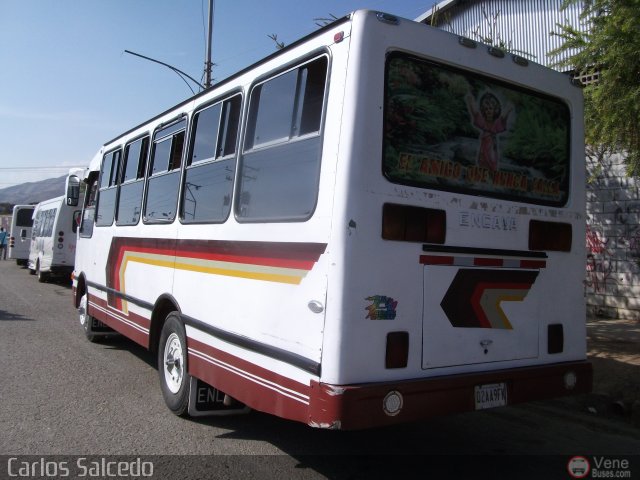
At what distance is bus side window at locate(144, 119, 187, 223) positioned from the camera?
5512mm

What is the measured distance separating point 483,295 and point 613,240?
745 centimetres

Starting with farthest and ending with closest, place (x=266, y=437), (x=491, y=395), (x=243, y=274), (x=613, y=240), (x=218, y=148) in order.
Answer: (x=613, y=240), (x=266, y=437), (x=218, y=148), (x=243, y=274), (x=491, y=395)

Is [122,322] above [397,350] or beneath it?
beneath

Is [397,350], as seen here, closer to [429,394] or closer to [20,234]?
[429,394]

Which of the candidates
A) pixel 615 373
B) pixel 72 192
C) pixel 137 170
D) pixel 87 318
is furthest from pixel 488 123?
pixel 72 192

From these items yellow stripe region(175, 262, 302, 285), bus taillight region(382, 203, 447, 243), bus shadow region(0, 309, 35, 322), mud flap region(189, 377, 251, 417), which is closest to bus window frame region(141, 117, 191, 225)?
yellow stripe region(175, 262, 302, 285)

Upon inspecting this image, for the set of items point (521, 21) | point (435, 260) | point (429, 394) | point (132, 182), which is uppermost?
point (521, 21)

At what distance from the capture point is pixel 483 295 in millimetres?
3916

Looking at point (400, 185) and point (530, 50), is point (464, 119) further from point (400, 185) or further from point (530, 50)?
point (530, 50)

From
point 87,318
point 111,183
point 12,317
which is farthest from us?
point 12,317

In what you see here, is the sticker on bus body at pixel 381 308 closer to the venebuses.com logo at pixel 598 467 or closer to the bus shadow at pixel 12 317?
the venebuses.com logo at pixel 598 467

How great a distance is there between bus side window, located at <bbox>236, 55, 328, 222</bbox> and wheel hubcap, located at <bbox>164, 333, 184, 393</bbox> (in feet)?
5.66

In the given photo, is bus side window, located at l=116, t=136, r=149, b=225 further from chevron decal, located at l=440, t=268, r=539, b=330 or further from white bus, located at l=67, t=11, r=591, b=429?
chevron decal, located at l=440, t=268, r=539, b=330

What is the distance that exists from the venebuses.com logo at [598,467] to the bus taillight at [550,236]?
1677 millimetres
